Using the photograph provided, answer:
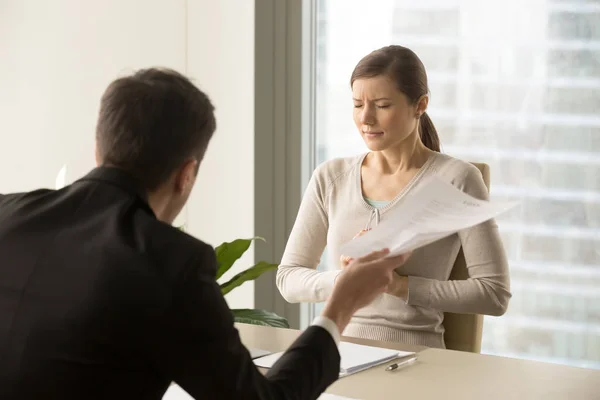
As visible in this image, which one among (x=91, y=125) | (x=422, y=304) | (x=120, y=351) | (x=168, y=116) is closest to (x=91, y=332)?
(x=120, y=351)

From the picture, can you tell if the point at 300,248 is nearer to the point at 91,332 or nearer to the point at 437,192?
the point at 437,192

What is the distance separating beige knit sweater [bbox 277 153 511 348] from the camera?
7.13 feet

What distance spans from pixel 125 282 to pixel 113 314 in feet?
0.13

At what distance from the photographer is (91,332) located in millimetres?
1050

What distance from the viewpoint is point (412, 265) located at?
225 cm

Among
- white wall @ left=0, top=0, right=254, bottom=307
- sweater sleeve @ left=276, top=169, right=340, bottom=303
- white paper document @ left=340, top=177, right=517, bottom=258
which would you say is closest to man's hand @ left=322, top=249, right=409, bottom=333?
white paper document @ left=340, top=177, right=517, bottom=258

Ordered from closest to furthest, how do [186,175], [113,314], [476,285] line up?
[113,314] → [186,175] → [476,285]

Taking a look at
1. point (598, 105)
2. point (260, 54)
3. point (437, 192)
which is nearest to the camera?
point (437, 192)

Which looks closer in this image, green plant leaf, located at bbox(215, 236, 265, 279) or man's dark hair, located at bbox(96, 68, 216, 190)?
man's dark hair, located at bbox(96, 68, 216, 190)

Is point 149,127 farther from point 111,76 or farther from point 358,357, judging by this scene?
point 111,76

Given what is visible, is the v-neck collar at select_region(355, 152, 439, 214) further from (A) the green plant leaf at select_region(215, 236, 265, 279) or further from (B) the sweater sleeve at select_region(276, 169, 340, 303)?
(A) the green plant leaf at select_region(215, 236, 265, 279)

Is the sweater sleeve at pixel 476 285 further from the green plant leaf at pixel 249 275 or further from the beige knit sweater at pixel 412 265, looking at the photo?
the green plant leaf at pixel 249 275

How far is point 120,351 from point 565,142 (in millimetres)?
2159

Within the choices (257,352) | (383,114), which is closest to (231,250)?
(383,114)
